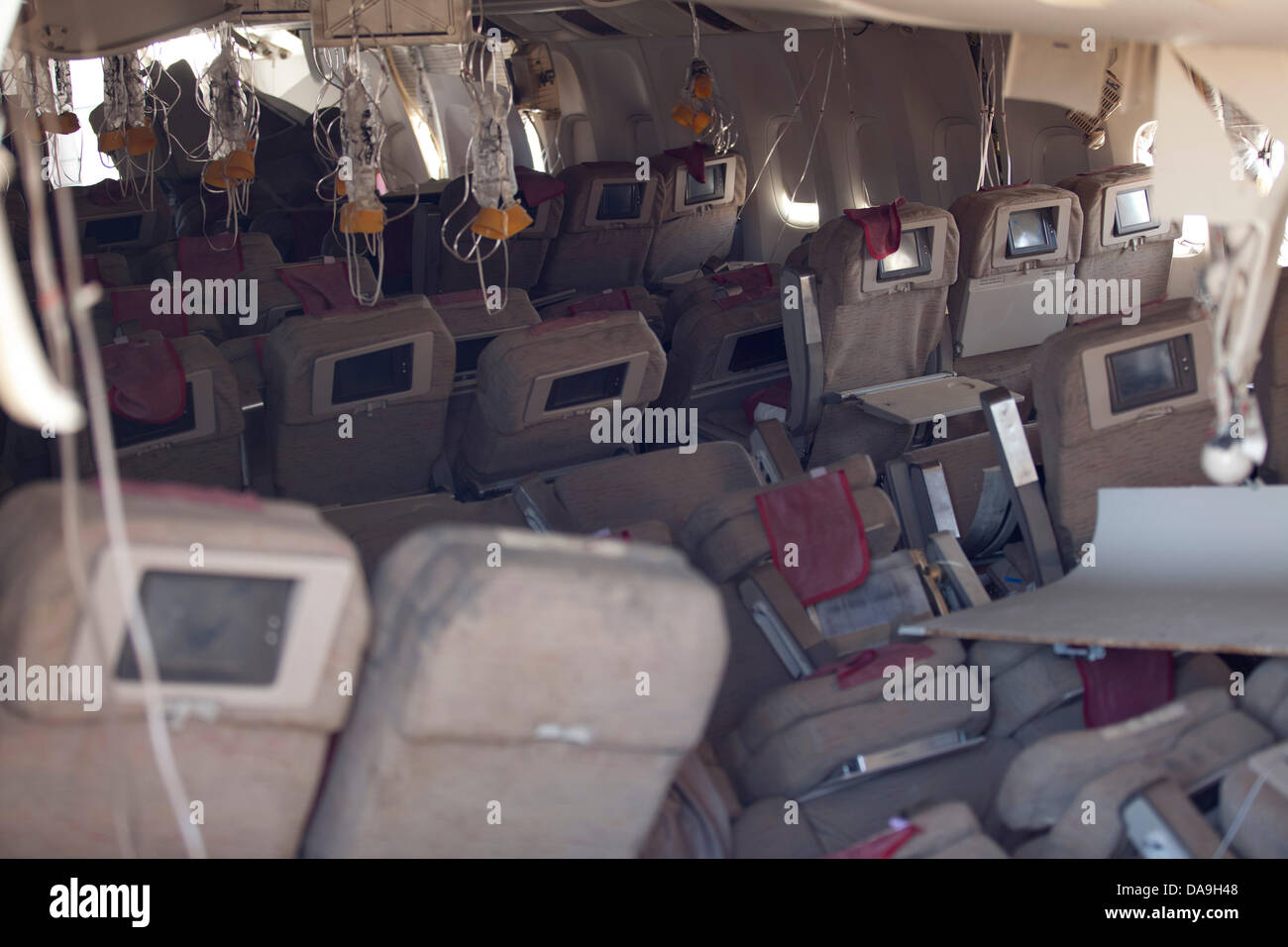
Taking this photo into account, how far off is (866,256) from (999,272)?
2.57ft

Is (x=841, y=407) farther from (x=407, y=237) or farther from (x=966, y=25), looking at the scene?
(x=407, y=237)

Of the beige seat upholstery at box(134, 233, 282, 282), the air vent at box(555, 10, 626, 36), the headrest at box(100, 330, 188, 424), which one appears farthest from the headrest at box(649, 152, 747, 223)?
the headrest at box(100, 330, 188, 424)

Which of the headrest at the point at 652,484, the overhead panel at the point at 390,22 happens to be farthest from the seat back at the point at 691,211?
the headrest at the point at 652,484

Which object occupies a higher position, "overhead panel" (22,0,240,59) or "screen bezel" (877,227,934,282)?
"overhead panel" (22,0,240,59)

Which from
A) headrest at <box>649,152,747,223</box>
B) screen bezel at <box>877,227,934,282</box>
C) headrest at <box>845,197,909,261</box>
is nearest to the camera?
headrest at <box>845,197,909,261</box>

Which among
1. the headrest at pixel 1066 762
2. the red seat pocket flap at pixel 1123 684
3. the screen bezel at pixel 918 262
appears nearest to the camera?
the headrest at pixel 1066 762

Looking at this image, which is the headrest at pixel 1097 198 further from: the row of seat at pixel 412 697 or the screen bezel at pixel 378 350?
the row of seat at pixel 412 697

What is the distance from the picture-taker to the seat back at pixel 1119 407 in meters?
2.91

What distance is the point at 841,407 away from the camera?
14.9 ft

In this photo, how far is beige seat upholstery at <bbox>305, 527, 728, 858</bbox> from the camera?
4.99 ft

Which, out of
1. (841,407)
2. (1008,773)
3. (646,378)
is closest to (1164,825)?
(1008,773)

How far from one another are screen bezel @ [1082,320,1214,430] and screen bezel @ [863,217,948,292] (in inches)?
59.2

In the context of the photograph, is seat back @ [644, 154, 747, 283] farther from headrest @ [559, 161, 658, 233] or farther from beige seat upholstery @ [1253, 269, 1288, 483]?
beige seat upholstery @ [1253, 269, 1288, 483]

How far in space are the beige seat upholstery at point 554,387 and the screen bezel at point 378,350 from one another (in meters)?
0.18
